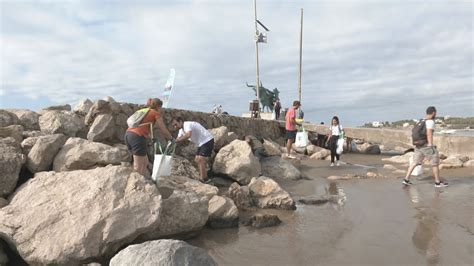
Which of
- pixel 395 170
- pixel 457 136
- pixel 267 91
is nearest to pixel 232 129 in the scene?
pixel 395 170

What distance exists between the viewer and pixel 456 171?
10.5 meters

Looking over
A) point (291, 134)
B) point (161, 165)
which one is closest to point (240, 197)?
point (161, 165)

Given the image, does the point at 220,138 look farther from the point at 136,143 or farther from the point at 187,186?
the point at 136,143

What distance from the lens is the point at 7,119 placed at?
7.81 metres

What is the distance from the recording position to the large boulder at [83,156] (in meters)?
6.25

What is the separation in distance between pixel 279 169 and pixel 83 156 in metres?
4.62

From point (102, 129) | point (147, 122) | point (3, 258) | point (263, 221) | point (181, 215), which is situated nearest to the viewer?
point (3, 258)

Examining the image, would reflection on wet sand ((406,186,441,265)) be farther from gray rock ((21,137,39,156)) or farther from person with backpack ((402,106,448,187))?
gray rock ((21,137,39,156))

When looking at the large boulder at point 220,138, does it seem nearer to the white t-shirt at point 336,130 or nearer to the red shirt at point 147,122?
the white t-shirt at point 336,130

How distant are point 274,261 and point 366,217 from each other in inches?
82.1

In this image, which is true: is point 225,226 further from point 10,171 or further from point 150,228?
point 10,171

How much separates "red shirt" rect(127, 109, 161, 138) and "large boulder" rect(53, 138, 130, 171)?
1.94 feet

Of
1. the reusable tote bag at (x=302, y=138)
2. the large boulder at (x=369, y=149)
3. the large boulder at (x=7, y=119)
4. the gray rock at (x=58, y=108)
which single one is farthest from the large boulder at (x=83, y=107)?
the large boulder at (x=369, y=149)

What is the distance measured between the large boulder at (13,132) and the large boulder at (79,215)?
190 centimetres
